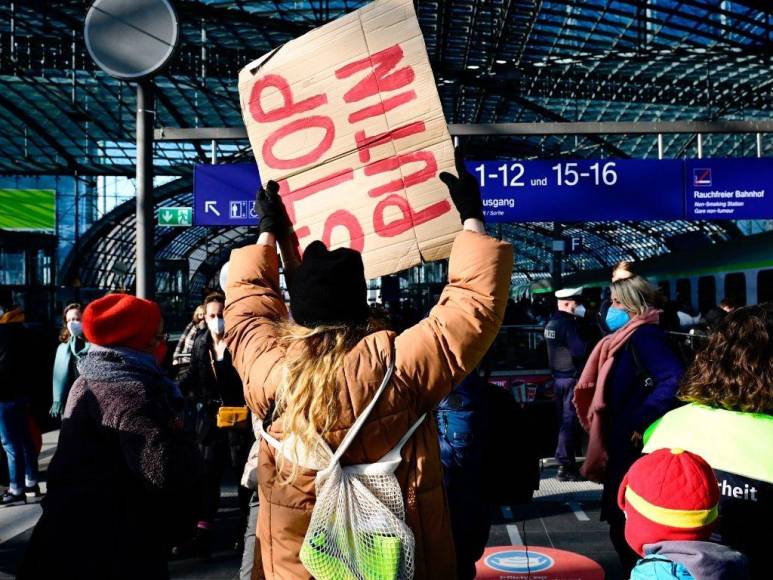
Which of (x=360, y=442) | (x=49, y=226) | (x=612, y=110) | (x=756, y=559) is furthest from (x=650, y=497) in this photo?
(x=612, y=110)

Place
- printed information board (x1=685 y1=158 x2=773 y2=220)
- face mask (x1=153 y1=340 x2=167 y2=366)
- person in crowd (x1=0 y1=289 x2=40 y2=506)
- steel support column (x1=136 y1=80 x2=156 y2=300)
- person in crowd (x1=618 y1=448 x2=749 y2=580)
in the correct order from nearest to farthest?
person in crowd (x1=618 y1=448 x2=749 y2=580) < face mask (x1=153 y1=340 x2=167 y2=366) < steel support column (x1=136 y1=80 x2=156 y2=300) < person in crowd (x1=0 y1=289 x2=40 y2=506) < printed information board (x1=685 y1=158 x2=773 y2=220)

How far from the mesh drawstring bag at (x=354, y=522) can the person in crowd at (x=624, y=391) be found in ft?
5.10

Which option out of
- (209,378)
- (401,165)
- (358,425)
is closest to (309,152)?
(401,165)

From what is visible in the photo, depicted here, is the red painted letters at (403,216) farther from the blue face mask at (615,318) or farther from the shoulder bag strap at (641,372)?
the blue face mask at (615,318)

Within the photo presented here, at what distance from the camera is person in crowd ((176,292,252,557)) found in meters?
5.37

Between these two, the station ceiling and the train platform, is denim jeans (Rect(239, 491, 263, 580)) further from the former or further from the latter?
the station ceiling

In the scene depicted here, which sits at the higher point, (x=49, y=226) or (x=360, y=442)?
(x=49, y=226)

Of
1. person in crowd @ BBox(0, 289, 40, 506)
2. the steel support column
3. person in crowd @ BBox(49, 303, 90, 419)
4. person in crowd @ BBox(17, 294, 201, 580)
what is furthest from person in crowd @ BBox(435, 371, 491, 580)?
person in crowd @ BBox(49, 303, 90, 419)

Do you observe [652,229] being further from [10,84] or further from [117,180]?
[10,84]

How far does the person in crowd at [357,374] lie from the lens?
2.07m

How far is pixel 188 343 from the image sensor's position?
5965 mm

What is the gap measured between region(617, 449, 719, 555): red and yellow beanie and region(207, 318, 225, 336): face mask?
382 cm

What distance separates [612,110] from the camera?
27.5m

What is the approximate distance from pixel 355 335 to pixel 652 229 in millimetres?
42674
